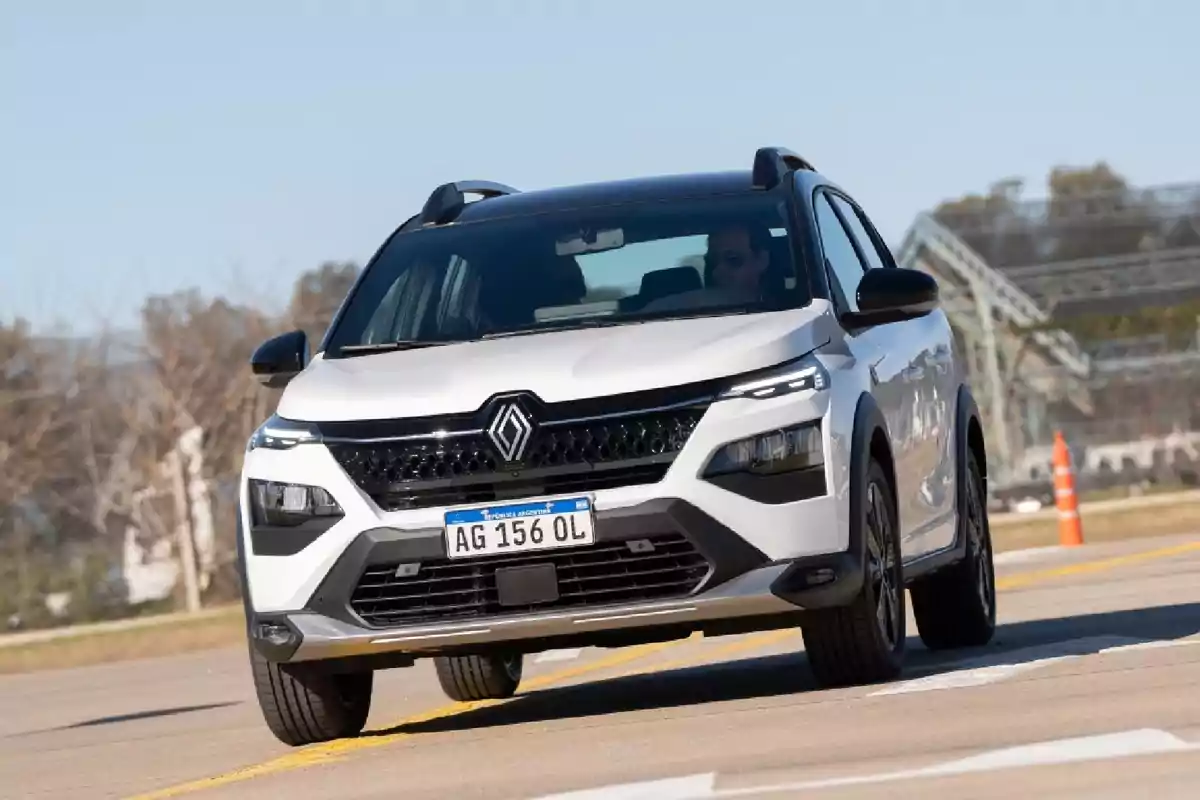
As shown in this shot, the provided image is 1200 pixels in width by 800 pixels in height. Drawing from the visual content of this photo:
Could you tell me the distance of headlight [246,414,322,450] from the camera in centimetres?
848

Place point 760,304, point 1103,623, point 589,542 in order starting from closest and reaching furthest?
point 589,542
point 760,304
point 1103,623

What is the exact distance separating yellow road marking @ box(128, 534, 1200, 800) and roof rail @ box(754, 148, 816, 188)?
2250 mm

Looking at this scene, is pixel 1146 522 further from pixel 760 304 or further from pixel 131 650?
pixel 760 304

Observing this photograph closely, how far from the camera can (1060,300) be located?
4750 centimetres

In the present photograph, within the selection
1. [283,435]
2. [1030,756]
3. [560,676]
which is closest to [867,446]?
[283,435]

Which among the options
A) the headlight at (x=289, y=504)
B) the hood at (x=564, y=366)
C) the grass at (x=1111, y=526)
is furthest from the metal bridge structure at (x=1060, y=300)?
the headlight at (x=289, y=504)

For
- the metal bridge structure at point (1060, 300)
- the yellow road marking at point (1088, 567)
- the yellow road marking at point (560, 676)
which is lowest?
the metal bridge structure at point (1060, 300)

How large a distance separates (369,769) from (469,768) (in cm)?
45

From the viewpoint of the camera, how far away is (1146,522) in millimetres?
27484

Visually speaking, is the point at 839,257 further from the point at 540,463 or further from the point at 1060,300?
the point at 1060,300

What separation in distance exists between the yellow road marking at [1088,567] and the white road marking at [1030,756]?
10034mm

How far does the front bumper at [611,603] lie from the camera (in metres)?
8.15

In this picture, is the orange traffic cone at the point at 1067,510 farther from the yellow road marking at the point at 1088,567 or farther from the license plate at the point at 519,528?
the license plate at the point at 519,528

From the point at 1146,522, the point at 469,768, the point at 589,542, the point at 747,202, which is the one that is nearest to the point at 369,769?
the point at 469,768
